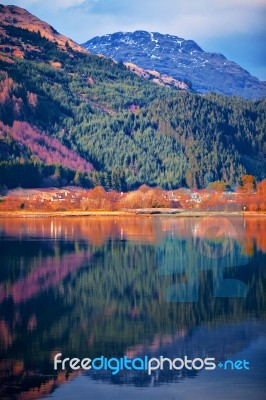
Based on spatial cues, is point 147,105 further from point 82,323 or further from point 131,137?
point 82,323

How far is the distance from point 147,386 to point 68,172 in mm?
122172

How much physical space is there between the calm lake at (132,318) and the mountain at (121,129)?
98761 millimetres

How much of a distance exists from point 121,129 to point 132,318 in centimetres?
→ 14827

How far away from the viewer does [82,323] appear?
968 inches

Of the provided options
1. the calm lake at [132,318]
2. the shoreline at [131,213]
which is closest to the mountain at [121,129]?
the shoreline at [131,213]

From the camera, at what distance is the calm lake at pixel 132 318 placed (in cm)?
1831

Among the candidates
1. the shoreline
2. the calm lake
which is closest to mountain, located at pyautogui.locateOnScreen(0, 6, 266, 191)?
the shoreline

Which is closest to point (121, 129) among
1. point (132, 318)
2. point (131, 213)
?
point (131, 213)

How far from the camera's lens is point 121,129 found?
6791 inches

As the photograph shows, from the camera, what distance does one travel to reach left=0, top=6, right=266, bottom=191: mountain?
155125mm

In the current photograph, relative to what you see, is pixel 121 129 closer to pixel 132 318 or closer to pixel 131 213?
pixel 131 213

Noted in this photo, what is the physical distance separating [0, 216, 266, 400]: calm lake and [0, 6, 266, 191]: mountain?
3888 inches

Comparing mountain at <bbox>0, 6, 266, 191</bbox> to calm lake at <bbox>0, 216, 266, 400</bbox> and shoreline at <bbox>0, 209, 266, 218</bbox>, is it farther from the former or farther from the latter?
calm lake at <bbox>0, 216, 266, 400</bbox>

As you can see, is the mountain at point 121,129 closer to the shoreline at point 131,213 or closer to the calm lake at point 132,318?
the shoreline at point 131,213
